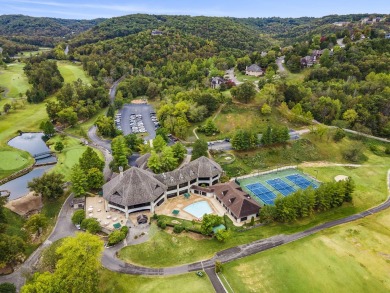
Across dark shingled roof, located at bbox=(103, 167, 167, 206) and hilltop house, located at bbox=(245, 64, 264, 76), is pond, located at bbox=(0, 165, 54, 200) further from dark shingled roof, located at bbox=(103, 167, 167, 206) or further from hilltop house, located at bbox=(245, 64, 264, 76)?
hilltop house, located at bbox=(245, 64, 264, 76)

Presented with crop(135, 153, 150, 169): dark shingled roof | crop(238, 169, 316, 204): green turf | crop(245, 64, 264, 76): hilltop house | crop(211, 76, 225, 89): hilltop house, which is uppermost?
crop(245, 64, 264, 76): hilltop house

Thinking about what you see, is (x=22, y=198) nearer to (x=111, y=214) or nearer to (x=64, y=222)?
(x=64, y=222)

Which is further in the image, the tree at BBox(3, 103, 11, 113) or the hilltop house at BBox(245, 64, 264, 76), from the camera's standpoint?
the hilltop house at BBox(245, 64, 264, 76)

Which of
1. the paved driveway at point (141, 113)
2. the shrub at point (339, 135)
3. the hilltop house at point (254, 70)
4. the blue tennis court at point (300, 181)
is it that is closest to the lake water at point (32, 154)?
the paved driveway at point (141, 113)

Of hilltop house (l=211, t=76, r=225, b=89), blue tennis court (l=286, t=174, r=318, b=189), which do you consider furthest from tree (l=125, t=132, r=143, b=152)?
hilltop house (l=211, t=76, r=225, b=89)

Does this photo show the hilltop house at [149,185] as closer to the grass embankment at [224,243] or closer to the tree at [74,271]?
the grass embankment at [224,243]

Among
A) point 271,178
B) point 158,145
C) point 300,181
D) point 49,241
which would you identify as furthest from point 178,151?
point 49,241

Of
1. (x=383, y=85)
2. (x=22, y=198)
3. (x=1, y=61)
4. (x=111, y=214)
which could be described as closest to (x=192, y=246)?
(x=111, y=214)
